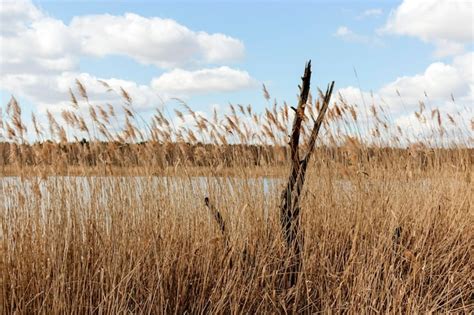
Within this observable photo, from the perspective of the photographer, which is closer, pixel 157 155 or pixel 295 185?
pixel 295 185

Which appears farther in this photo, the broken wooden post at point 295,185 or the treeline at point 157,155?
the treeline at point 157,155

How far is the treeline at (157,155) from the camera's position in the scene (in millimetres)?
3381

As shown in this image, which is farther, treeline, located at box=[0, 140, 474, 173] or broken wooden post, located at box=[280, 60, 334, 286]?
treeline, located at box=[0, 140, 474, 173]

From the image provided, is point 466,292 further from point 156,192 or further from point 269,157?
point 156,192

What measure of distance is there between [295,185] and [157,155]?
1144 millimetres

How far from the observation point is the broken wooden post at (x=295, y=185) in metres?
3.26

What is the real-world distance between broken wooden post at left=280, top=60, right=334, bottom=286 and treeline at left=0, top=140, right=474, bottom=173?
529 mm

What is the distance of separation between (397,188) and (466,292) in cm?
119

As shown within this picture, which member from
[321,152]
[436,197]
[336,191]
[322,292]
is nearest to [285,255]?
[322,292]

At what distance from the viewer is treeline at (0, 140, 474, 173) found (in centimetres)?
338

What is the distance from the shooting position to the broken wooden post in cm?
326

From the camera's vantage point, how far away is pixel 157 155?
12.5 feet

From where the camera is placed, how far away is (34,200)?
327 cm

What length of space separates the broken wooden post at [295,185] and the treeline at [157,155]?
1.73 feet
